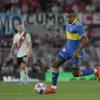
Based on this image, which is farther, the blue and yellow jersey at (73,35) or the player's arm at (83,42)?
the blue and yellow jersey at (73,35)

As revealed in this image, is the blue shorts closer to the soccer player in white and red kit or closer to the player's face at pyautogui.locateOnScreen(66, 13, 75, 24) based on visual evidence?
the player's face at pyautogui.locateOnScreen(66, 13, 75, 24)

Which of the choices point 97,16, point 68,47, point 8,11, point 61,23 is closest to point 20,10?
point 8,11

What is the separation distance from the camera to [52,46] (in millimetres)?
25078

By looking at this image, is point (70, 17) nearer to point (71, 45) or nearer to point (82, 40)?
point (82, 40)

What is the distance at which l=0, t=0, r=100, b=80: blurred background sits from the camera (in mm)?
23094

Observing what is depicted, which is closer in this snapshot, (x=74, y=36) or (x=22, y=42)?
(x=74, y=36)

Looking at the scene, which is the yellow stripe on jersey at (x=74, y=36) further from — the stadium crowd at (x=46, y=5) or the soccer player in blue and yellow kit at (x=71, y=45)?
the stadium crowd at (x=46, y=5)

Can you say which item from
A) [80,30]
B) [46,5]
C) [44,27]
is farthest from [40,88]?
[46,5]

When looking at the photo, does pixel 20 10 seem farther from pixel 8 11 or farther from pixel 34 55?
pixel 34 55

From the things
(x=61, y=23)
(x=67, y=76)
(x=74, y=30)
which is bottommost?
(x=67, y=76)

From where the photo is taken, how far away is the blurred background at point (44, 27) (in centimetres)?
2309

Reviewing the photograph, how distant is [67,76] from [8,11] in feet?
18.1

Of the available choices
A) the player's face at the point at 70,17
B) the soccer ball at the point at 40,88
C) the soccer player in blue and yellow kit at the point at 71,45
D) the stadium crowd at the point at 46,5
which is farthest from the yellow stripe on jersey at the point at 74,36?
the stadium crowd at the point at 46,5

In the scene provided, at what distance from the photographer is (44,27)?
83.6ft
